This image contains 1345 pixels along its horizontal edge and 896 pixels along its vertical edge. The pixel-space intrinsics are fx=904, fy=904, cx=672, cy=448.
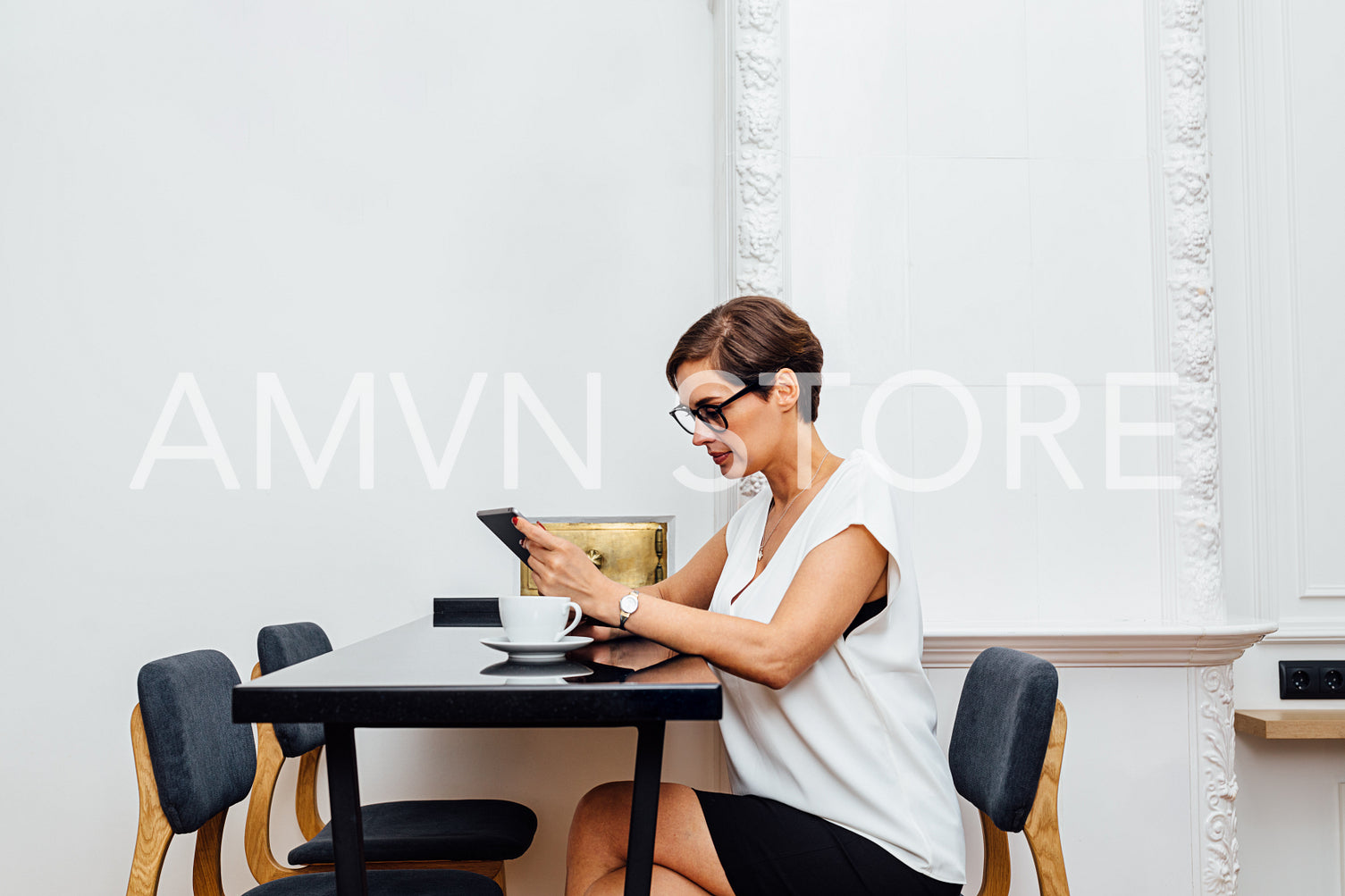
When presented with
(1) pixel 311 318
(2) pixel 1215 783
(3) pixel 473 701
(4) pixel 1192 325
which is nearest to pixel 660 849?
(3) pixel 473 701

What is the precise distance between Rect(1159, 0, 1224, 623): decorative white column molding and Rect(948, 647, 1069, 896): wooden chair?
0.75m

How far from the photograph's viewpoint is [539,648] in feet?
3.73

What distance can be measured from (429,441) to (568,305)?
493 millimetres

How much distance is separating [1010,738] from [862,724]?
211mm

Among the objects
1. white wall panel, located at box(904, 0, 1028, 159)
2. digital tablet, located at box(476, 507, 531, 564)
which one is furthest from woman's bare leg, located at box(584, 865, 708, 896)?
white wall panel, located at box(904, 0, 1028, 159)

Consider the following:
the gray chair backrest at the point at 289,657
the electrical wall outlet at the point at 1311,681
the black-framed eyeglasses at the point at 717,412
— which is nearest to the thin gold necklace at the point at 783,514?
the black-framed eyeglasses at the point at 717,412

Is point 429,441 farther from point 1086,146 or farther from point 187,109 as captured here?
point 1086,146

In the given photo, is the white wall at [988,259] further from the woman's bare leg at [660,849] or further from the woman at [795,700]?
the woman's bare leg at [660,849]

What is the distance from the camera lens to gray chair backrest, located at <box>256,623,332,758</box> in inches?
65.6

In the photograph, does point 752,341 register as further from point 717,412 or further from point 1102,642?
point 1102,642

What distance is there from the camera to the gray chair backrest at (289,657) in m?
1.67

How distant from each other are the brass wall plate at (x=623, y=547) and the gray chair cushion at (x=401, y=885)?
953mm

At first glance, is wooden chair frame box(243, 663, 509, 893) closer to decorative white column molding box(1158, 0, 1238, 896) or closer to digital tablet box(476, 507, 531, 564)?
digital tablet box(476, 507, 531, 564)

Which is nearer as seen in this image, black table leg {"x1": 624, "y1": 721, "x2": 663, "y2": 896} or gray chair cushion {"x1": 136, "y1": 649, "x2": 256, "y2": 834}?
black table leg {"x1": 624, "y1": 721, "x2": 663, "y2": 896}
